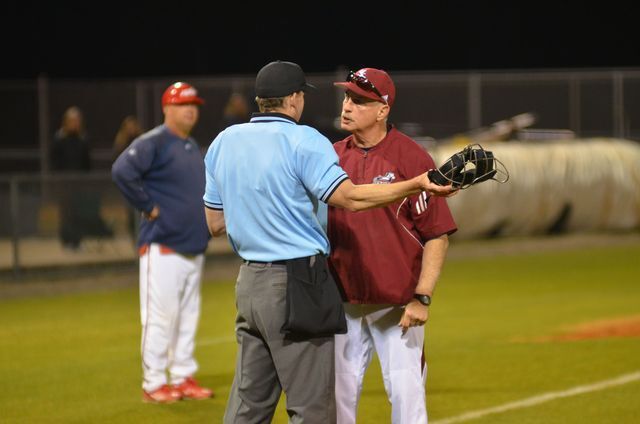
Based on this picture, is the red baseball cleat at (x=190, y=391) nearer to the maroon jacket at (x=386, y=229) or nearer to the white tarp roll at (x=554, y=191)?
the maroon jacket at (x=386, y=229)

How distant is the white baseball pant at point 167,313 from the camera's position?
29.1 feet

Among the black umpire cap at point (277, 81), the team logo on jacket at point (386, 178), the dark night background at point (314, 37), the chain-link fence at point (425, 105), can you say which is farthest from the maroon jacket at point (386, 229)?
the dark night background at point (314, 37)

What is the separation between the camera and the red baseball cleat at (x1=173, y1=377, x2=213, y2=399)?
905 centimetres

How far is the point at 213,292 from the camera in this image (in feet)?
50.8

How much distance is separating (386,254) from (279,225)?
2.59 feet

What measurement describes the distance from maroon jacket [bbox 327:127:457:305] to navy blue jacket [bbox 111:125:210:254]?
2936 millimetres

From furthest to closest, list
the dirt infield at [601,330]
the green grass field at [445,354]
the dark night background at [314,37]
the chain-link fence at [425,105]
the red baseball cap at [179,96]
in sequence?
the dark night background at [314,37] < the chain-link fence at [425,105] < the dirt infield at [601,330] < the red baseball cap at [179,96] < the green grass field at [445,354]

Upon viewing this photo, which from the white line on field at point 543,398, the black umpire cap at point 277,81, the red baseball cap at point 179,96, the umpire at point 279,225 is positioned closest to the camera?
the umpire at point 279,225

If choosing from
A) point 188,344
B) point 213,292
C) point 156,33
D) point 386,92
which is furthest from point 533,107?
point 386,92

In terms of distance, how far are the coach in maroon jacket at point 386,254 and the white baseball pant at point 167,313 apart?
2.85m

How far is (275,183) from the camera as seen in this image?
561 centimetres

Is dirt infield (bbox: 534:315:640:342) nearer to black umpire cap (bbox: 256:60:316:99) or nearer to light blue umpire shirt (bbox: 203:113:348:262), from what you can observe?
light blue umpire shirt (bbox: 203:113:348:262)

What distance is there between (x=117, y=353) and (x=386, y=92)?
5705mm

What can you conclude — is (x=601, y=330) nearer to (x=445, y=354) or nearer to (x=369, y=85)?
(x=445, y=354)
